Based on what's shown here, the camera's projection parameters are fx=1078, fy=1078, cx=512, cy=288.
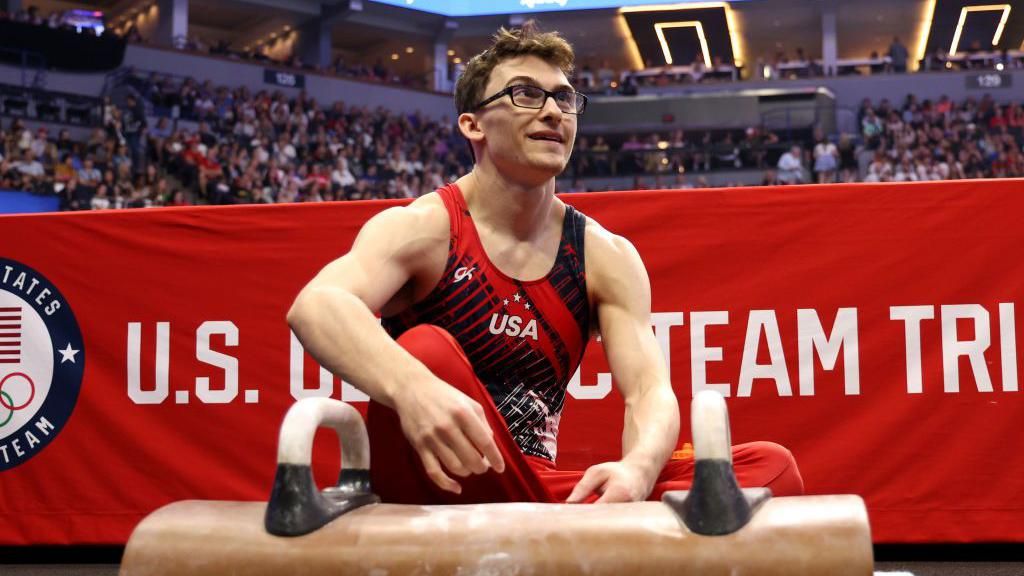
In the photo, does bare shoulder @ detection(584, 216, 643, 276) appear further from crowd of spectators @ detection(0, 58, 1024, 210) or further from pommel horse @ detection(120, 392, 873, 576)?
crowd of spectators @ detection(0, 58, 1024, 210)

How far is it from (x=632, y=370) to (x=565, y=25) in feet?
78.3

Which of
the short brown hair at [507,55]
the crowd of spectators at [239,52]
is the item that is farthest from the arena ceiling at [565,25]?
the short brown hair at [507,55]

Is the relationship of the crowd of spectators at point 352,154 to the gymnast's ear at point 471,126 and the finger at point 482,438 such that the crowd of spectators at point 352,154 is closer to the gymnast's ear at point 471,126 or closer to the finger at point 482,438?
the gymnast's ear at point 471,126

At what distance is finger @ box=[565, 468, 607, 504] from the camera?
1562mm

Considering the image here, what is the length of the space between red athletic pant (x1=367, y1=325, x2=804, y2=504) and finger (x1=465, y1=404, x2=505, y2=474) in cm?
16

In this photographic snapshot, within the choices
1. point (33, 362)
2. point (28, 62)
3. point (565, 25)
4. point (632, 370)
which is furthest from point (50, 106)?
point (632, 370)

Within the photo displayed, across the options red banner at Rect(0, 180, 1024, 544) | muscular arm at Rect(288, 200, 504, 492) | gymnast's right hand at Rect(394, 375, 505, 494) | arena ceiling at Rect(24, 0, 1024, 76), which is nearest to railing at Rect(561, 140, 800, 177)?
arena ceiling at Rect(24, 0, 1024, 76)

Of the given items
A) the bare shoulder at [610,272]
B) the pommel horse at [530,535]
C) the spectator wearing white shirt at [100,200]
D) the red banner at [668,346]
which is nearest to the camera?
the pommel horse at [530,535]

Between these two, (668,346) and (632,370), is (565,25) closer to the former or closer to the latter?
(668,346)

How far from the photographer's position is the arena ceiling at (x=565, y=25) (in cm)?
2350

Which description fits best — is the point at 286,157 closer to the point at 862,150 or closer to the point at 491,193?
the point at 862,150

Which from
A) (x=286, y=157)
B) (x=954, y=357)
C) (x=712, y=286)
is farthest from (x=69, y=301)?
(x=286, y=157)

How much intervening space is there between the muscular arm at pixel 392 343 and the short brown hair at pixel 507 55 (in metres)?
0.26

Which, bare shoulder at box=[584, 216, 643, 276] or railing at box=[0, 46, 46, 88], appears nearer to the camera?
bare shoulder at box=[584, 216, 643, 276]
